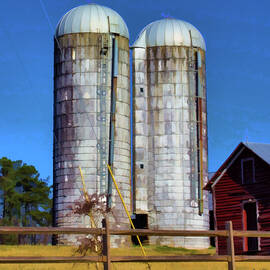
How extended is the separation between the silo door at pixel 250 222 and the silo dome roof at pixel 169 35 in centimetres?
1842

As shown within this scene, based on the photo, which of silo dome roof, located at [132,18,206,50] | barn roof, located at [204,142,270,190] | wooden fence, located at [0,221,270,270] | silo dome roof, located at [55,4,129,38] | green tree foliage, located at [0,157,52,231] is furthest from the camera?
green tree foliage, located at [0,157,52,231]

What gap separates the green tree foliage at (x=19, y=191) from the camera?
191 feet

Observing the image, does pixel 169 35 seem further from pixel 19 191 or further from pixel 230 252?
pixel 230 252

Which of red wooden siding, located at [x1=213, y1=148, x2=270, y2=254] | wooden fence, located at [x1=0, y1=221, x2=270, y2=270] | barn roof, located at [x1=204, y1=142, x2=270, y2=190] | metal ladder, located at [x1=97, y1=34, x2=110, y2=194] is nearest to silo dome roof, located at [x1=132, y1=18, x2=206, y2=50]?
metal ladder, located at [x1=97, y1=34, x2=110, y2=194]

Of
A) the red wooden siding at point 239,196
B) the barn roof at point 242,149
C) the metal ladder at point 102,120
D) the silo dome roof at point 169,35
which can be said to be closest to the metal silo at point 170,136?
the silo dome roof at point 169,35

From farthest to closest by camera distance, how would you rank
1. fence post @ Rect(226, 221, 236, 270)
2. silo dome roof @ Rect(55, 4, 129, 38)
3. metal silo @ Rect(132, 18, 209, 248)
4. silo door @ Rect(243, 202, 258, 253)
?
metal silo @ Rect(132, 18, 209, 248), silo dome roof @ Rect(55, 4, 129, 38), silo door @ Rect(243, 202, 258, 253), fence post @ Rect(226, 221, 236, 270)

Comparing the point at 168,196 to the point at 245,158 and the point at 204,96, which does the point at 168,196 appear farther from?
the point at 245,158

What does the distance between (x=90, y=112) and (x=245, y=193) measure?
1484cm

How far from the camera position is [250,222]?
31.3m

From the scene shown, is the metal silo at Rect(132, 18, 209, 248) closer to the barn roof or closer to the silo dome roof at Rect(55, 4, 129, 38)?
the silo dome roof at Rect(55, 4, 129, 38)

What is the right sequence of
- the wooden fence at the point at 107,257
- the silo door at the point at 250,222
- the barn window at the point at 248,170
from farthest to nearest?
the silo door at the point at 250,222 → the barn window at the point at 248,170 → the wooden fence at the point at 107,257

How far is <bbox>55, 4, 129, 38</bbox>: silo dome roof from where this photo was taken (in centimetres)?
4397

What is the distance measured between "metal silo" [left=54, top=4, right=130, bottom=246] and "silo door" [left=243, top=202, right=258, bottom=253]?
12248mm

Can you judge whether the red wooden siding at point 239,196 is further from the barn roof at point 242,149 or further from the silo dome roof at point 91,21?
the silo dome roof at point 91,21
